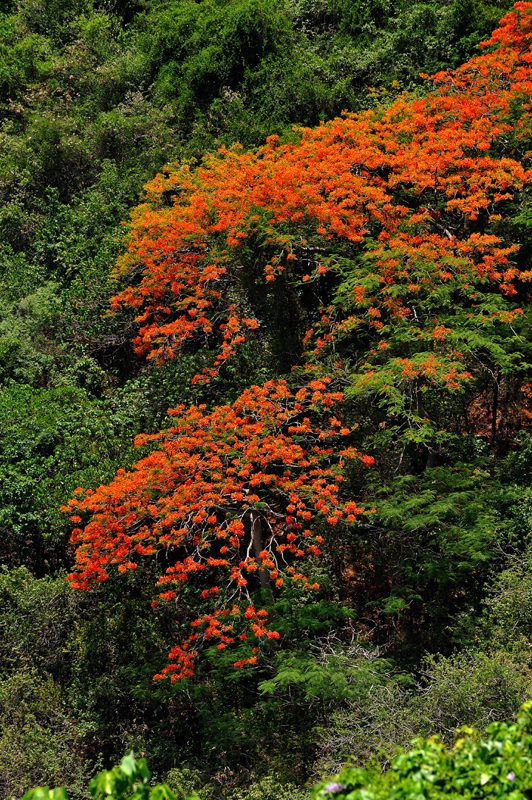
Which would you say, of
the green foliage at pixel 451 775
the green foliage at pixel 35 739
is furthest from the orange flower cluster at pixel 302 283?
the green foliage at pixel 451 775

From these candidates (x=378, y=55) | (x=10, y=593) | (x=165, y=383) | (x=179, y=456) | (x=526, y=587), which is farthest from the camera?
(x=378, y=55)

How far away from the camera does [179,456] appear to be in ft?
34.4

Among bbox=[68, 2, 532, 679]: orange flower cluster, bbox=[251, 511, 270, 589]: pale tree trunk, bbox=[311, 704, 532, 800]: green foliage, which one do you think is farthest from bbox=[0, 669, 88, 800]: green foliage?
bbox=[311, 704, 532, 800]: green foliage

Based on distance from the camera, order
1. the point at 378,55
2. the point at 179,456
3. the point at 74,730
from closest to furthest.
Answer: the point at 74,730
the point at 179,456
the point at 378,55

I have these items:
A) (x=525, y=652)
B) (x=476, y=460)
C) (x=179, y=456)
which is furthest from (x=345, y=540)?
(x=525, y=652)

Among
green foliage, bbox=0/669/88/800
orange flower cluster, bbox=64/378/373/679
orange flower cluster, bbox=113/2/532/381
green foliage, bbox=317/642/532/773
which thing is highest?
orange flower cluster, bbox=113/2/532/381

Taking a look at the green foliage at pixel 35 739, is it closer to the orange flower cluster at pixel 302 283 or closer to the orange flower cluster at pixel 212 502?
the orange flower cluster at pixel 212 502

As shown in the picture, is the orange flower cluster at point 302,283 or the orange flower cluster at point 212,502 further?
the orange flower cluster at point 302,283

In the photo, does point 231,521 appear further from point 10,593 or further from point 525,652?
point 525,652

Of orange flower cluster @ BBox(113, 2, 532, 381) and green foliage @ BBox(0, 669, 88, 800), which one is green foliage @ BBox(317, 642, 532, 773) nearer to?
green foliage @ BBox(0, 669, 88, 800)

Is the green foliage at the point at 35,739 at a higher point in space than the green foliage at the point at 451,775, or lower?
lower

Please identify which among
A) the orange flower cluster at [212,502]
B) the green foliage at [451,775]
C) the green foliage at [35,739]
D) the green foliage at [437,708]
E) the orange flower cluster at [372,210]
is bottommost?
the green foliage at [35,739]

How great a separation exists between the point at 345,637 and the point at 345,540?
1768mm

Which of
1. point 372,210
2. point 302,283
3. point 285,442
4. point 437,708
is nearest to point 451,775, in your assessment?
point 437,708
